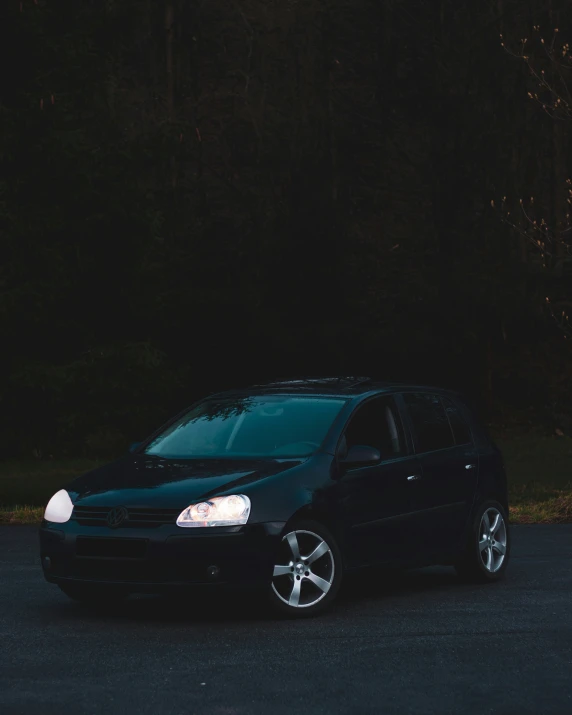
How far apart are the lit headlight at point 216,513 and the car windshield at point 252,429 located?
0.89 meters

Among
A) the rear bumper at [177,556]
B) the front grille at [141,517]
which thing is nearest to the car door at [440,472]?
the rear bumper at [177,556]

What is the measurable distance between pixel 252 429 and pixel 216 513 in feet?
4.85

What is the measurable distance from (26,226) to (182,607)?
69.5ft

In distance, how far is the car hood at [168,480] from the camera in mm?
10039

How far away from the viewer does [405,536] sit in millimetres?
11289

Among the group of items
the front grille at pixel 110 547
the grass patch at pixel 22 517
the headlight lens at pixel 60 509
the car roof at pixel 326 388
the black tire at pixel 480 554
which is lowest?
the grass patch at pixel 22 517

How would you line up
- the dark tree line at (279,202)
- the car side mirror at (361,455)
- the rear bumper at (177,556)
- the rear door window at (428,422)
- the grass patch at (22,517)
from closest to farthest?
the rear bumper at (177,556), the car side mirror at (361,455), the rear door window at (428,422), the grass patch at (22,517), the dark tree line at (279,202)

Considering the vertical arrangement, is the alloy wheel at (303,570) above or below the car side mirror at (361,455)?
below

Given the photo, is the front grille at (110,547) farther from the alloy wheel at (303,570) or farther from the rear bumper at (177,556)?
the alloy wheel at (303,570)

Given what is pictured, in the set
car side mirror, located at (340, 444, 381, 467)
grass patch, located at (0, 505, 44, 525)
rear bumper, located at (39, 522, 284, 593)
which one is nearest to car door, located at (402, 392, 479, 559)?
car side mirror, located at (340, 444, 381, 467)

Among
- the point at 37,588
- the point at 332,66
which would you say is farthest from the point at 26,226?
the point at 37,588

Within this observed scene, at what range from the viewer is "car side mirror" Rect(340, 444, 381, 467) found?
10.7 metres

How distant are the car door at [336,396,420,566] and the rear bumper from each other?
33.8 inches

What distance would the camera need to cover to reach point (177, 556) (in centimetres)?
980
